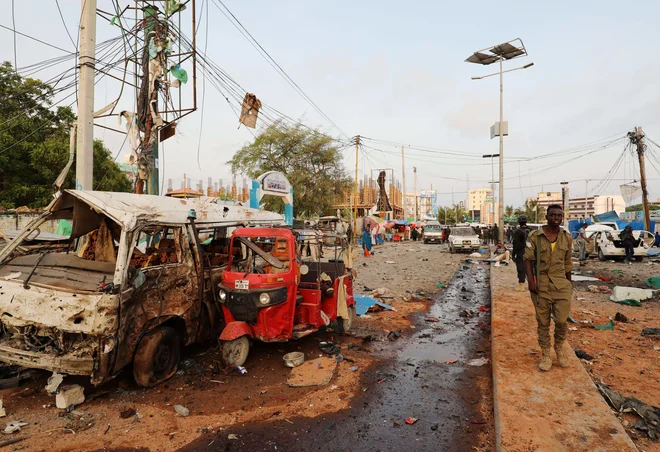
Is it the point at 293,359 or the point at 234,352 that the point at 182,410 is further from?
the point at 293,359

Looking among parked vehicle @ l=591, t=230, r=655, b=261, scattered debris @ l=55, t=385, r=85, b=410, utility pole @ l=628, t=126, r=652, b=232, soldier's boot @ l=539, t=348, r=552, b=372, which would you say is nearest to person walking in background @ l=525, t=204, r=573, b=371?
soldier's boot @ l=539, t=348, r=552, b=372

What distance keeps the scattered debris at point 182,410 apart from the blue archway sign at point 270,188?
10.4 meters

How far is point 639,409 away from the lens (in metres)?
3.65

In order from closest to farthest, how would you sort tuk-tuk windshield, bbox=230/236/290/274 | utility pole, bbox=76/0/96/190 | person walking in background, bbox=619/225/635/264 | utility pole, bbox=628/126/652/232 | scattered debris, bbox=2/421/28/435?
1. scattered debris, bbox=2/421/28/435
2. tuk-tuk windshield, bbox=230/236/290/274
3. utility pole, bbox=76/0/96/190
4. person walking in background, bbox=619/225/635/264
5. utility pole, bbox=628/126/652/232

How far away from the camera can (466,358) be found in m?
5.64

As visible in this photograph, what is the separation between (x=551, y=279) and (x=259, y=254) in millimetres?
3772

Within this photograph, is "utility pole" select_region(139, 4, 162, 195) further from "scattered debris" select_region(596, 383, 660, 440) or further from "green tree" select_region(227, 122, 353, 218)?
"green tree" select_region(227, 122, 353, 218)

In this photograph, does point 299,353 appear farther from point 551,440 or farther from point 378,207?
point 378,207

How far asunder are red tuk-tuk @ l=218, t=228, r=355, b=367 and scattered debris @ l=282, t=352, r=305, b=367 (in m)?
0.29

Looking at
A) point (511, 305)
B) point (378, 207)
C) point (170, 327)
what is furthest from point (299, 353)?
point (378, 207)

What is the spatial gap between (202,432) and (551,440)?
9.95ft

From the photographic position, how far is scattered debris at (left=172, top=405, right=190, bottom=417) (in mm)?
3904

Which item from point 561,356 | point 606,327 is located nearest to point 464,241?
point 606,327

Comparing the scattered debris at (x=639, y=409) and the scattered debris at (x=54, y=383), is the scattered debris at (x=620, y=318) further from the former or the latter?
the scattered debris at (x=54, y=383)
